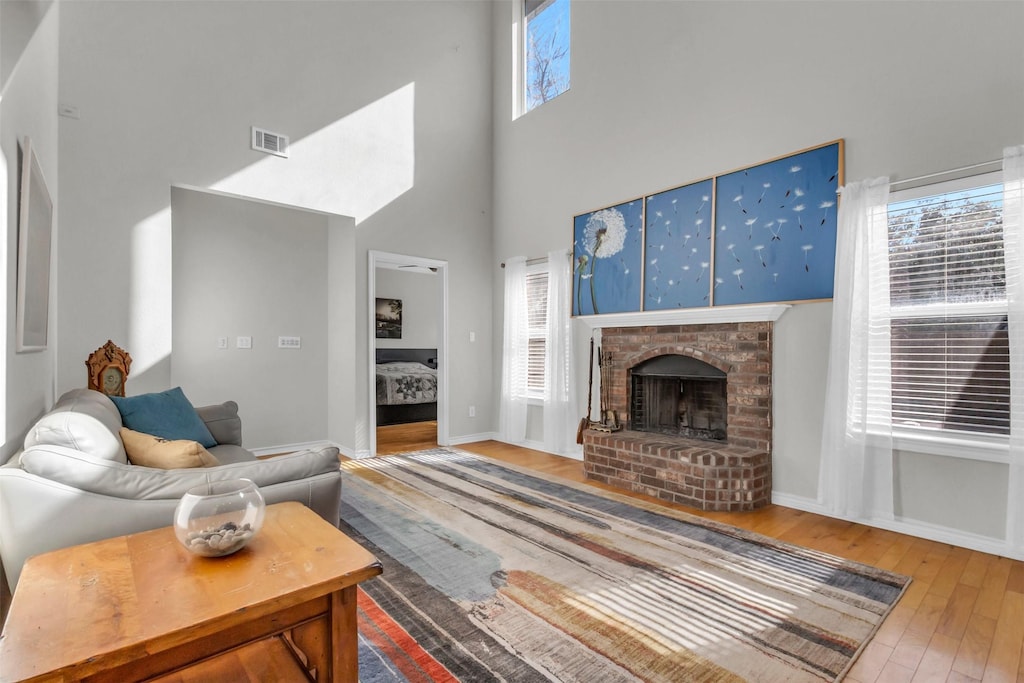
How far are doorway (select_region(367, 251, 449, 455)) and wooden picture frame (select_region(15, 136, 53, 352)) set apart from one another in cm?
279

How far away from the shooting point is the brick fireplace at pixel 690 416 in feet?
11.6

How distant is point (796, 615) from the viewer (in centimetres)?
216

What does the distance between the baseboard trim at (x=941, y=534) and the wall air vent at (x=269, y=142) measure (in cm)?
529

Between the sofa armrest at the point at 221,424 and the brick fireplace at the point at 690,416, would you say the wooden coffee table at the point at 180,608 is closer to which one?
the sofa armrest at the point at 221,424

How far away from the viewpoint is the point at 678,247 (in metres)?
4.29

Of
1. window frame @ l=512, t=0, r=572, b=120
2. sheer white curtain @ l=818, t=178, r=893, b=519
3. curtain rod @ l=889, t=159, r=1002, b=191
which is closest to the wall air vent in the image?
window frame @ l=512, t=0, r=572, b=120

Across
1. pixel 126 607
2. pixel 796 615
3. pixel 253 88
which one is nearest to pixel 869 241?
pixel 796 615

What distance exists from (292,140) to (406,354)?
169 inches

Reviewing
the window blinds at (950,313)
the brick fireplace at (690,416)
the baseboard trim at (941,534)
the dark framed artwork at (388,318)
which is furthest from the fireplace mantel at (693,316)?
the dark framed artwork at (388,318)

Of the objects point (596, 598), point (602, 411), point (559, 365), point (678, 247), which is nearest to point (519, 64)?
point (678, 247)

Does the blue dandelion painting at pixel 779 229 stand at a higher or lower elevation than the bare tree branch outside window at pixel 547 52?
lower

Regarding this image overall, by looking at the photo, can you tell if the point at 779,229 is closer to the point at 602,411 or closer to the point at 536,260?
the point at 602,411

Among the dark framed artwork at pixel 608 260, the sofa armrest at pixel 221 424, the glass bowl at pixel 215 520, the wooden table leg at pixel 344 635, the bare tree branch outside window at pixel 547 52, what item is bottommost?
the wooden table leg at pixel 344 635

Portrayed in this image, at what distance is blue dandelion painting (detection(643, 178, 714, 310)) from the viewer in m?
4.11
